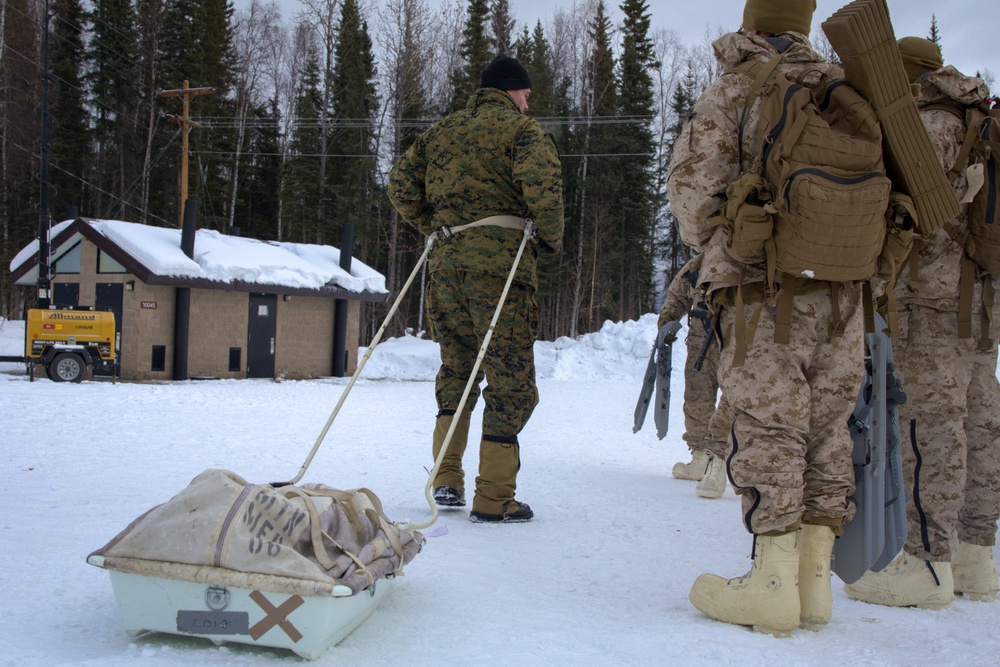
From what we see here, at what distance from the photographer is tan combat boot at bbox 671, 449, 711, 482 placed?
550 cm

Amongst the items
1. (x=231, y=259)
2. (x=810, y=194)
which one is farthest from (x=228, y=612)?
(x=231, y=259)

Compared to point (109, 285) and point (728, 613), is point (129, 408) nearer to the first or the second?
point (728, 613)

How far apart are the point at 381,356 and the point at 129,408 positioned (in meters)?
12.4

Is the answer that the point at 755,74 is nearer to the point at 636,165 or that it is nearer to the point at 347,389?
the point at 347,389

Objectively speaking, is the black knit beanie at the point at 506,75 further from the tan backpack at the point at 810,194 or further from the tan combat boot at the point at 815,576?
the tan combat boot at the point at 815,576

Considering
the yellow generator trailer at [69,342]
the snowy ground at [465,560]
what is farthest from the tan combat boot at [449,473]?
the yellow generator trailer at [69,342]

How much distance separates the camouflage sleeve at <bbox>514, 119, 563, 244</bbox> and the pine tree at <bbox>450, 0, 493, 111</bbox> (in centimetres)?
3151

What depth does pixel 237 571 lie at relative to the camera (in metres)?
1.88

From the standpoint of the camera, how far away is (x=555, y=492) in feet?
15.5

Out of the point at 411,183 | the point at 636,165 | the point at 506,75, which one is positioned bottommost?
the point at 411,183

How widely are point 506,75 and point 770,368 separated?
2.30 metres

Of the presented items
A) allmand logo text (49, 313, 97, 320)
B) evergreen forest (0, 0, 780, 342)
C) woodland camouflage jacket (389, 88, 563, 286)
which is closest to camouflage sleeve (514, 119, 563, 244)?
woodland camouflage jacket (389, 88, 563, 286)

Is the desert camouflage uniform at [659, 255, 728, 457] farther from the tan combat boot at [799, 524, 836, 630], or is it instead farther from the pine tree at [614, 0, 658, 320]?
the pine tree at [614, 0, 658, 320]

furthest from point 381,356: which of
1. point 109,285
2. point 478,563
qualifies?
point 478,563
